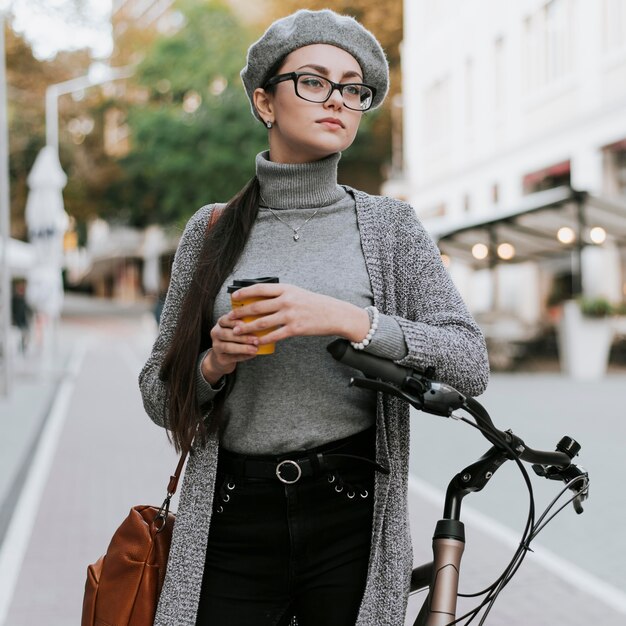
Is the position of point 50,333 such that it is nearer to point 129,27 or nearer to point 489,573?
point 489,573

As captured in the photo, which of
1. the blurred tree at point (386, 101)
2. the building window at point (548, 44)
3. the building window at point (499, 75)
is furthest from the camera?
the blurred tree at point (386, 101)

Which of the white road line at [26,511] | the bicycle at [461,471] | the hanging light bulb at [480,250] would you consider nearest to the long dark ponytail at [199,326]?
the bicycle at [461,471]

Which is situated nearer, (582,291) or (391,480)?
(391,480)

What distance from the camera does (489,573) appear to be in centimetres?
547

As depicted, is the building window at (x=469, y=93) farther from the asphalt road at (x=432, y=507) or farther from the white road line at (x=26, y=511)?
the white road line at (x=26, y=511)

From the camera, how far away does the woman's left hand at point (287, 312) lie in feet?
5.54

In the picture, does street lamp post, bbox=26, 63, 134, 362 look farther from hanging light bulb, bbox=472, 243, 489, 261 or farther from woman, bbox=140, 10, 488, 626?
woman, bbox=140, 10, 488, 626

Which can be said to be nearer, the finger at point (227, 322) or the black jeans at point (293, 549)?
the finger at point (227, 322)

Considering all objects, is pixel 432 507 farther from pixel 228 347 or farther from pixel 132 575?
pixel 228 347

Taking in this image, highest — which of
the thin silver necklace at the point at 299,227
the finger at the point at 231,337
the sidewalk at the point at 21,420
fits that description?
the thin silver necklace at the point at 299,227

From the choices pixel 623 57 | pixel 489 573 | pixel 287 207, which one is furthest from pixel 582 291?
pixel 287 207

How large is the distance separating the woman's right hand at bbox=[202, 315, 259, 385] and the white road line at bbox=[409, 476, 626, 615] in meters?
2.59

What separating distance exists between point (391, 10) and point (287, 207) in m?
37.8

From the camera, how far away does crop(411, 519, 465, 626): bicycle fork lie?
190 centimetres
